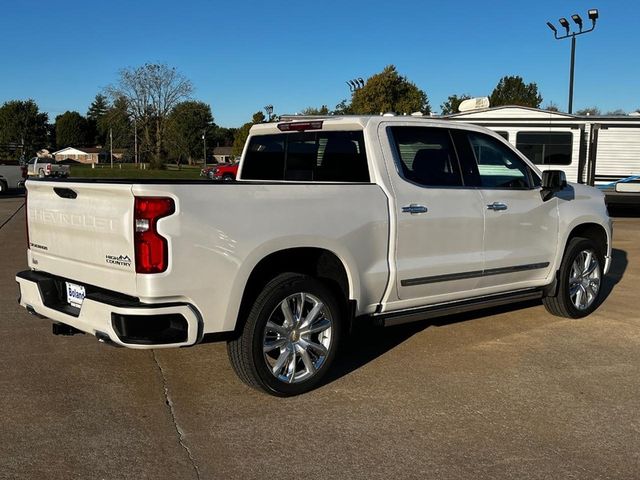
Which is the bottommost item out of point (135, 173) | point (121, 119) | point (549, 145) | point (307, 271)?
point (135, 173)

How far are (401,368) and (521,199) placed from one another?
1945mm

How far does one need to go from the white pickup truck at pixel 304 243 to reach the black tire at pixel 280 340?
0.03ft

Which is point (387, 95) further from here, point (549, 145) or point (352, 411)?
point (352, 411)

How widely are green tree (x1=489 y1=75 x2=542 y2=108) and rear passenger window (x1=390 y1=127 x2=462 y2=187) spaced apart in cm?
4310

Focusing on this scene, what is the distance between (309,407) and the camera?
167 inches

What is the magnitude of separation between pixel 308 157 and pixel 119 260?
231cm

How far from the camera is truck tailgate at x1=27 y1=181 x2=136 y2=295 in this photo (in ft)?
12.2

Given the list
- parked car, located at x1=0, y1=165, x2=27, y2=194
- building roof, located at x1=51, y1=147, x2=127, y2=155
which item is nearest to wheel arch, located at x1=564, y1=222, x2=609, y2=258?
parked car, located at x1=0, y1=165, x2=27, y2=194

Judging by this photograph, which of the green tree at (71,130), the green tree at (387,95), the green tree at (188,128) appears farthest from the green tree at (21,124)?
the green tree at (387,95)

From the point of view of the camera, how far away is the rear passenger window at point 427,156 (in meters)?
5.06

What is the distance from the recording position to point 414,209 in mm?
4848

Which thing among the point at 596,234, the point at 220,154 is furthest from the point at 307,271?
the point at 220,154

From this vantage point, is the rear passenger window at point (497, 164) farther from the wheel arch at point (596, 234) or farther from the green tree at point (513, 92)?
the green tree at point (513, 92)

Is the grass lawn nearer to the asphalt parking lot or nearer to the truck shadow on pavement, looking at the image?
the truck shadow on pavement
